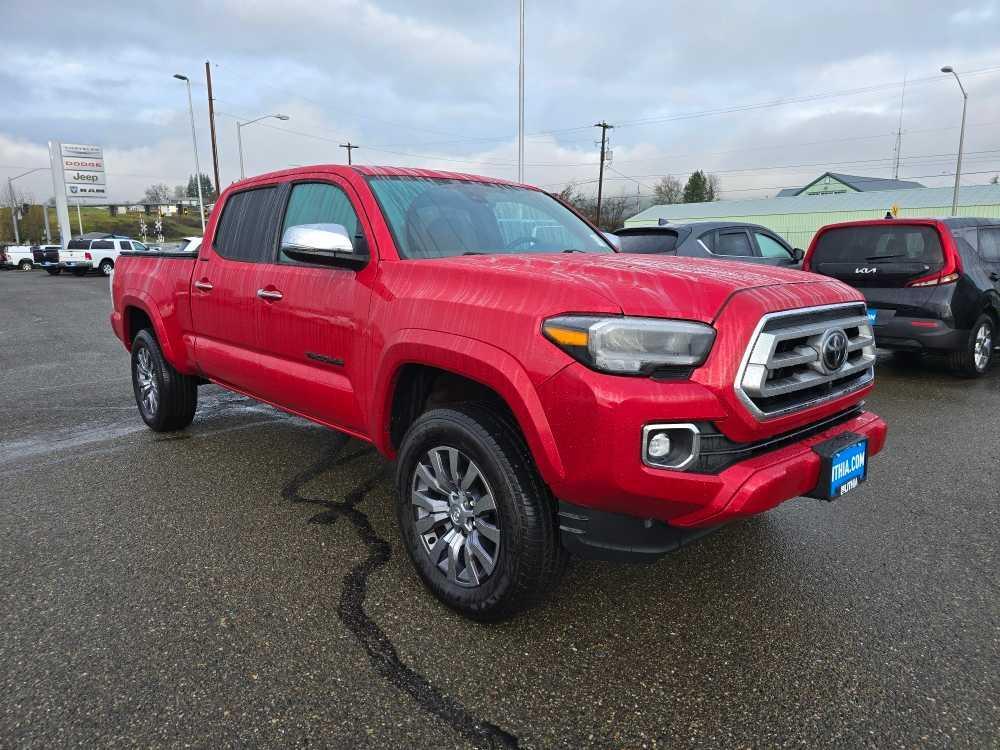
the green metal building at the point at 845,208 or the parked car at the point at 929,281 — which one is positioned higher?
the green metal building at the point at 845,208

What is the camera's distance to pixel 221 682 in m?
2.30

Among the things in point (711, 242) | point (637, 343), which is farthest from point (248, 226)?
point (711, 242)

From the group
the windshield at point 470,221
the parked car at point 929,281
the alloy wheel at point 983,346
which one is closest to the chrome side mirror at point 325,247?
the windshield at point 470,221

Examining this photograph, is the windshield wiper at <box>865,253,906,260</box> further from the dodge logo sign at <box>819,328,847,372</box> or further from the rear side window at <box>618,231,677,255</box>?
the dodge logo sign at <box>819,328,847,372</box>

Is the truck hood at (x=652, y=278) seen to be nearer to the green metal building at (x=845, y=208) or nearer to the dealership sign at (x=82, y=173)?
the green metal building at (x=845, y=208)

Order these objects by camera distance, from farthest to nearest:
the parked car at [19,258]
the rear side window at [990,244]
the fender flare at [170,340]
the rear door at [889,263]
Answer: the parked car at [19,258], the rear side window at [990,244], the rear door at [889,263], the fender flare at [170,340]

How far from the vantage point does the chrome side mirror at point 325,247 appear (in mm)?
2955

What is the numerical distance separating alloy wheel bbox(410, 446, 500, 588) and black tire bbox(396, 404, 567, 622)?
0.11 ft

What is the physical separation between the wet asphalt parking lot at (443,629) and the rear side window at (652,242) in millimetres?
5129

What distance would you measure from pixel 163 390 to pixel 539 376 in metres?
3.79

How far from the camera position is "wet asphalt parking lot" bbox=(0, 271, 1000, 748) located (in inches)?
83.7

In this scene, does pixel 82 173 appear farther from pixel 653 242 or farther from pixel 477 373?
pixel 477 373

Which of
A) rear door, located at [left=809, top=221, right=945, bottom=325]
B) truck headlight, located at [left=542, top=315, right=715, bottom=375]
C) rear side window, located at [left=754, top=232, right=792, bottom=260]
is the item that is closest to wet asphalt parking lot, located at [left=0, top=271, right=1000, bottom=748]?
truck headlight, located at [left=542, top=315, right=715, bottom=375]

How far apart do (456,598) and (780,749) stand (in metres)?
1.19
